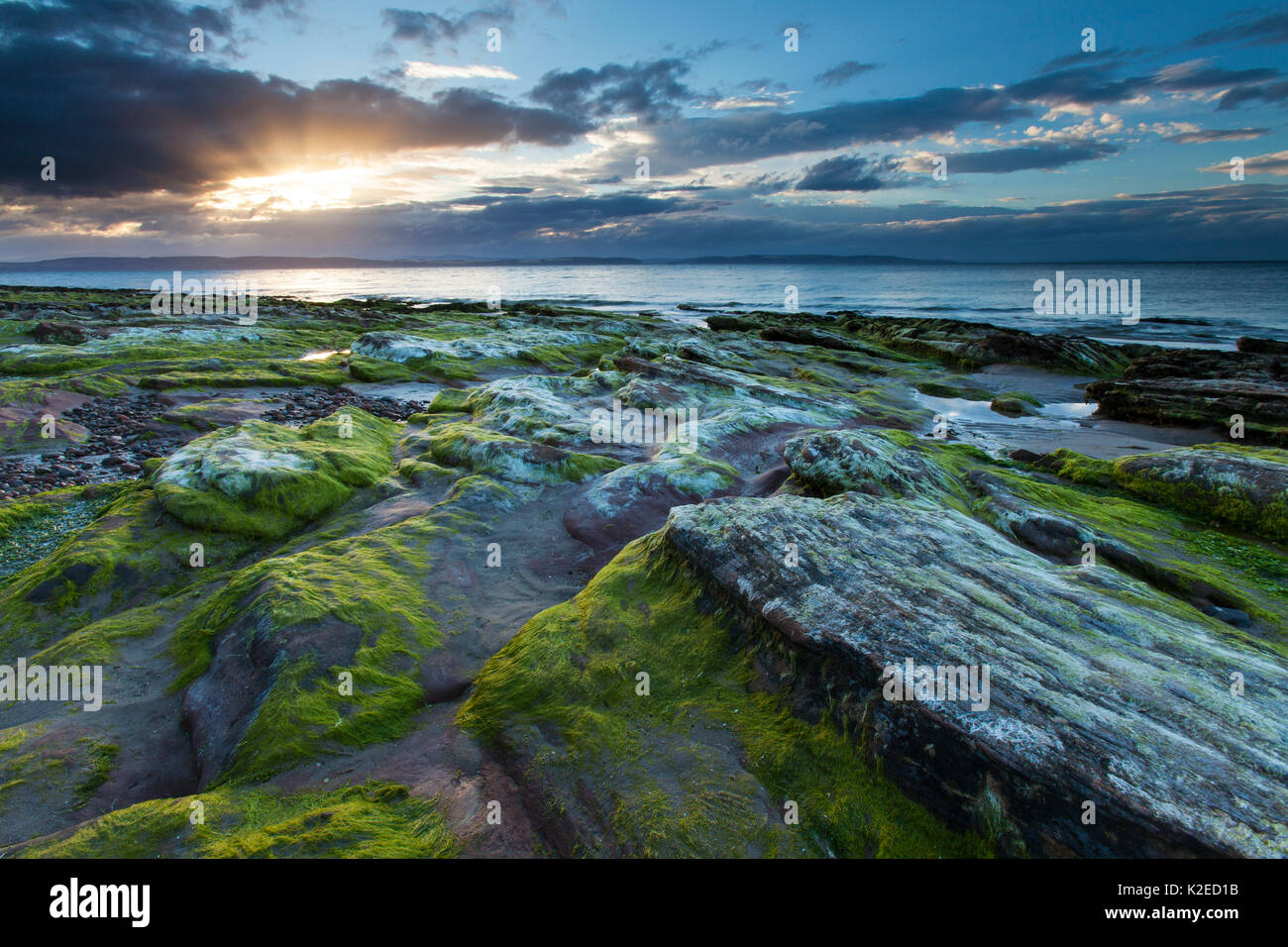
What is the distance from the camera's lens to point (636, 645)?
6930 mm

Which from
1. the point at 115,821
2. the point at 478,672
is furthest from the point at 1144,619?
the point at 115,821

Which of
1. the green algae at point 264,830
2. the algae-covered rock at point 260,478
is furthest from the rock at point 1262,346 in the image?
the green algae at point 264,830

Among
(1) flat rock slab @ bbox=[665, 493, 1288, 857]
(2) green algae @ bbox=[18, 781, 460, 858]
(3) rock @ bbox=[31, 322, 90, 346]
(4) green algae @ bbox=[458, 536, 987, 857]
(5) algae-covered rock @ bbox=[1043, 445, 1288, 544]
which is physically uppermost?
(3) rock @ bbox=[31, 322, 90, 346]

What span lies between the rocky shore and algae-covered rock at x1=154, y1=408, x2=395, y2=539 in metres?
0.08

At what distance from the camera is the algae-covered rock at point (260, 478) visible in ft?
36.6

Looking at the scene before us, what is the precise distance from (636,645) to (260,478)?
9.55m

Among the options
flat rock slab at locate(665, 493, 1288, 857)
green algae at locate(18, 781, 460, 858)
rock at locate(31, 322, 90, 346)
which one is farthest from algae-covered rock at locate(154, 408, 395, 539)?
rock at locate(31, 322, 90, 346)

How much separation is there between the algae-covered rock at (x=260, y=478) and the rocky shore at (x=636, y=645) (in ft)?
0.25

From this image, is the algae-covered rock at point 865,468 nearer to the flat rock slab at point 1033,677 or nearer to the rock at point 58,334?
the flat rock slab at point 1033,677

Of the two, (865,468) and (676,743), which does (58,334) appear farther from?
(676,743)

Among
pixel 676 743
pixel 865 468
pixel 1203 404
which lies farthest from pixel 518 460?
pixel 1203 404

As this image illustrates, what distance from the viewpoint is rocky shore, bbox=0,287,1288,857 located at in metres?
4.52

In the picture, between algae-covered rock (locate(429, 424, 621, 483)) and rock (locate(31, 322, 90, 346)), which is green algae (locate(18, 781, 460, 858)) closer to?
algae-covered rock (locate(429, 424, 621, 483))

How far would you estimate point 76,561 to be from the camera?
9.30 meters
